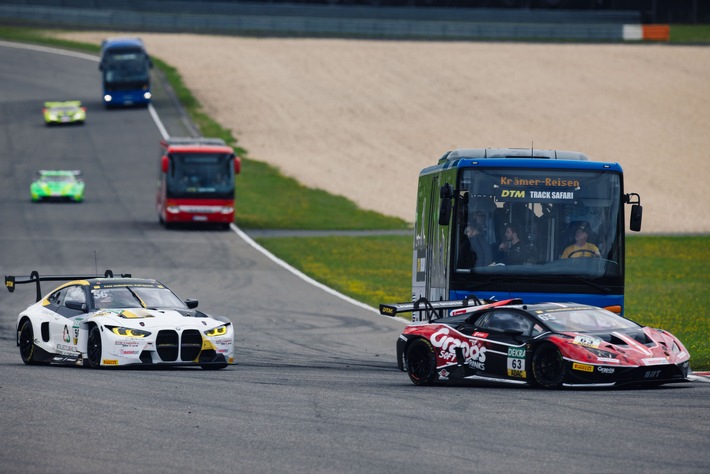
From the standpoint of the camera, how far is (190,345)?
18984 millimetres

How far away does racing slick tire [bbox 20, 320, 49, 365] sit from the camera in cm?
2023

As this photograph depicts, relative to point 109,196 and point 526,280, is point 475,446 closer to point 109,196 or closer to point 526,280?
point 526,280

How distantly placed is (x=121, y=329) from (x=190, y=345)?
1.03 m

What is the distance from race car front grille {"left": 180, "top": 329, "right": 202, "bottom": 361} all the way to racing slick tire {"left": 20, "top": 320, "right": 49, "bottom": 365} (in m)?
2.61

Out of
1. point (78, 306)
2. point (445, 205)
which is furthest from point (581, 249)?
point (78, 306)

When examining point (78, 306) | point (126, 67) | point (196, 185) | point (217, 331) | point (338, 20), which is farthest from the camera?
point (338, 20)

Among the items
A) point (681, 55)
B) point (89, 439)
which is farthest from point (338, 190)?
point (89, 439)

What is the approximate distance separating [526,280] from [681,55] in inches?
2812

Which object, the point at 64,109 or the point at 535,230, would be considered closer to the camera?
the point at 535,230

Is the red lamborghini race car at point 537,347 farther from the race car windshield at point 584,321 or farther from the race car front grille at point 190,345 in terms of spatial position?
the race car front grille at point 190,345

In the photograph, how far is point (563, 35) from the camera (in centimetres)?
9419

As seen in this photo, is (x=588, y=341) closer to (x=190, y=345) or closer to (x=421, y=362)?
(x=421, y=362)

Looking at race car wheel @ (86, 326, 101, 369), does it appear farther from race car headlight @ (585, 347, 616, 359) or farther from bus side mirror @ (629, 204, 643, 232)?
bus side mirror @ (629, 204, 643, 232)

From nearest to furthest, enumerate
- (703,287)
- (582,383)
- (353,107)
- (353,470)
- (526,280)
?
(353,470) < (582,383) < (526,280) < (703,287) < (353,107)
